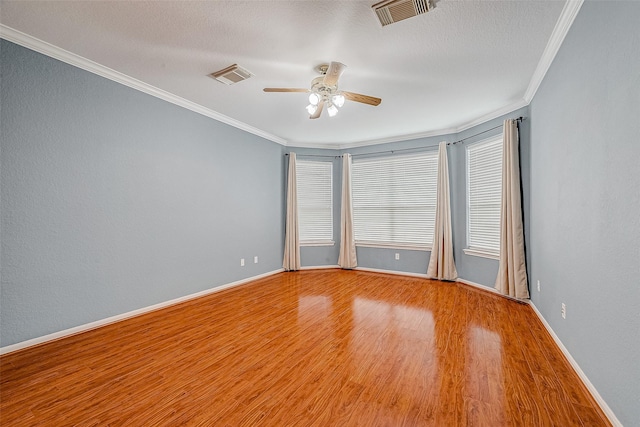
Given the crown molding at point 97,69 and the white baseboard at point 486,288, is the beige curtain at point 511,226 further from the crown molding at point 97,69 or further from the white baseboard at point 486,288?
the crown molding at point 97,69

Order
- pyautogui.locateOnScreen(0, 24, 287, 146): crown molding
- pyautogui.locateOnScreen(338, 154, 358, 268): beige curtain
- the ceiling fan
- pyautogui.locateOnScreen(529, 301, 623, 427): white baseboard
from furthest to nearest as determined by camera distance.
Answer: pyautogui.locateOnScreen(338, 154, 358, 268): beige curtain, the ceiling fan, pyautogui.locateOnScreen(0, 24, 287, 146): crown molding, pyautogui.locateOnScreen(529, 301, 623, 427): white baseboard

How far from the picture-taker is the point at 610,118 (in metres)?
1.62

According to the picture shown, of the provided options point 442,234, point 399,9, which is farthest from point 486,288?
point 399,9

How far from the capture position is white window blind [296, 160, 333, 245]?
6.09 metres

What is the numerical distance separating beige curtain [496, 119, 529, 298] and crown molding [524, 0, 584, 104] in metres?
0.70

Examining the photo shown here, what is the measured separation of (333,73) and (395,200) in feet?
11.8

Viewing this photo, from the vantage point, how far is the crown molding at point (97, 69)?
94.4 inches

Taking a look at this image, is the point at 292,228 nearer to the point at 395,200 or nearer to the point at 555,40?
the point at 395,200

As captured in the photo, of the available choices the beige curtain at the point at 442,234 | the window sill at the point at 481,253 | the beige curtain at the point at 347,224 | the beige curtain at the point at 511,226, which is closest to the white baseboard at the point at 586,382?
the beige curtain at the point at 511,226

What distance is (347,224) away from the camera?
6.00 metres

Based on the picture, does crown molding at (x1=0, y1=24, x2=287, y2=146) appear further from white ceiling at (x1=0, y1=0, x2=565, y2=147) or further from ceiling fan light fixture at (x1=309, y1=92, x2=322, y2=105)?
ceiling fan light fixture at (x1=309, y1=92, x2=322, y2=105)

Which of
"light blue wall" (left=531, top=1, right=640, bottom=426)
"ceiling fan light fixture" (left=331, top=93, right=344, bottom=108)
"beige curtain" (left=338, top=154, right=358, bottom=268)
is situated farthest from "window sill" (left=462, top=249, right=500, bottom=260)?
"ceiling fan light fixture" (left=331, top=93, right=344, bottom=108)

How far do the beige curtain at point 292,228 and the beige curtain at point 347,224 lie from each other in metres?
0.98

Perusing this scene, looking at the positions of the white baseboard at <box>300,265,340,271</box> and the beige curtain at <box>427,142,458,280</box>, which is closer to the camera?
the beige curtain at <box>427,142,458,280</box>
